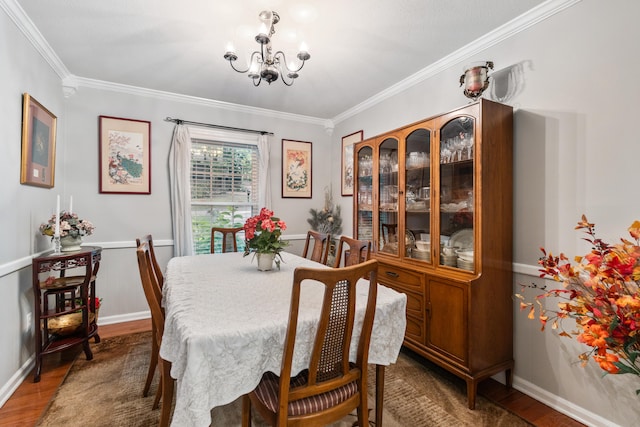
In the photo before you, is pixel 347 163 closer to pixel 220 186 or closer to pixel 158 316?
pixel 220 186

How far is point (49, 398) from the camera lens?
6.54ft

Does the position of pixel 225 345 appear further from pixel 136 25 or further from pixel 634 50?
pixel 634 50

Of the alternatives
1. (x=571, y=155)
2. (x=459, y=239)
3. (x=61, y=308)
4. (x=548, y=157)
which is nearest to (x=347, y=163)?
(x=459, y=239)

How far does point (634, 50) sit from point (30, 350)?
14.8 ft

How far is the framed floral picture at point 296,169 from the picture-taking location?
13.8ft

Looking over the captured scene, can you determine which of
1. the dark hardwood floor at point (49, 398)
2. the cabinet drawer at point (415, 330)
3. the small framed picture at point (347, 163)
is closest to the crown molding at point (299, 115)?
the small framed picture at point (347, 163)

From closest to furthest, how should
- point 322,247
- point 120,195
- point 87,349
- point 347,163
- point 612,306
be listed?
1. point 612,306
2. point 87,349
3. point 322,247
4. point 120,195
5. point 347,163

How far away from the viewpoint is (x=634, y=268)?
109 centimetres

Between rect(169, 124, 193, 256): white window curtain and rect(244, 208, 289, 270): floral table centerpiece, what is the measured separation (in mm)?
1715

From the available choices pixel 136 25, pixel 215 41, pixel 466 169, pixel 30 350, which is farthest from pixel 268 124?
pixel 30 350

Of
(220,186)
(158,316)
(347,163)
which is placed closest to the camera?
(158,316)

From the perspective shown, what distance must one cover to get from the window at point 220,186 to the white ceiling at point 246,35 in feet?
2.75

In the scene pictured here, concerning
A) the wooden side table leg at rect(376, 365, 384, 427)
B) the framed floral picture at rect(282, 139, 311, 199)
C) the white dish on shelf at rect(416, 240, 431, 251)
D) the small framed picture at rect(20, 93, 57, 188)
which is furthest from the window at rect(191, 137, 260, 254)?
the wooden side table leg at rect(376, 365, 384, 427)

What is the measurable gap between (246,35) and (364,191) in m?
1.79
